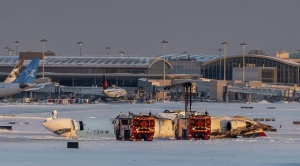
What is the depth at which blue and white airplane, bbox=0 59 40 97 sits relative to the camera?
129625mm

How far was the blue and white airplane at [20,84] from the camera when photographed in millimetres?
129625

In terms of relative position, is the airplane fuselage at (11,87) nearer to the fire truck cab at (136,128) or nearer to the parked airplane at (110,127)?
the parked airplane at (110,127)

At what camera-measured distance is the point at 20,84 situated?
427 ft

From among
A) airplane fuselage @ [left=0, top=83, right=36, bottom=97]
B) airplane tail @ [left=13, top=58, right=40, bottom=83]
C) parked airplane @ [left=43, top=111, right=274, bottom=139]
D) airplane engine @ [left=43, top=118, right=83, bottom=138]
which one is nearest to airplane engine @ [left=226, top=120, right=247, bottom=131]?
parked airplane @ [left=43, top=111, right=274, bottom=139]

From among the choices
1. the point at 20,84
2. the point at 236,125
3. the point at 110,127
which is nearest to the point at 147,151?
the point at 110,127

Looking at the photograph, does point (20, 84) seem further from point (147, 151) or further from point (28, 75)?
point (147, 151)

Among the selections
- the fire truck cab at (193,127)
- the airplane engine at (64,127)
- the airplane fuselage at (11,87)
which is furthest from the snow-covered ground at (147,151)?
the airplane fuselage at (11,87)

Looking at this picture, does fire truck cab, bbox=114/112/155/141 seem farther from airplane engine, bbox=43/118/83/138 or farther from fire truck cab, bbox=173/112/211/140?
airplane engine, bbox=43/118/83/138

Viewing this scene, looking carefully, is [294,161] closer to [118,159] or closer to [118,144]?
[118,159]

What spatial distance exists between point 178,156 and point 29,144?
10.6 m

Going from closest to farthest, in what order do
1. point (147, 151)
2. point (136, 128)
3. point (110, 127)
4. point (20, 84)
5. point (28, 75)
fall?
point (147, 151) → point (136, 128) → point (110, 127) → point (20, 84) → point (28, 75)

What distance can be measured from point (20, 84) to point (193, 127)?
77621 millimetres

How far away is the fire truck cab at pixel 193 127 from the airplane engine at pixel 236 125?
228 centimetres

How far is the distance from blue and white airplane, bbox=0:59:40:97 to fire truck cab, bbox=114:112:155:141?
74.9m
